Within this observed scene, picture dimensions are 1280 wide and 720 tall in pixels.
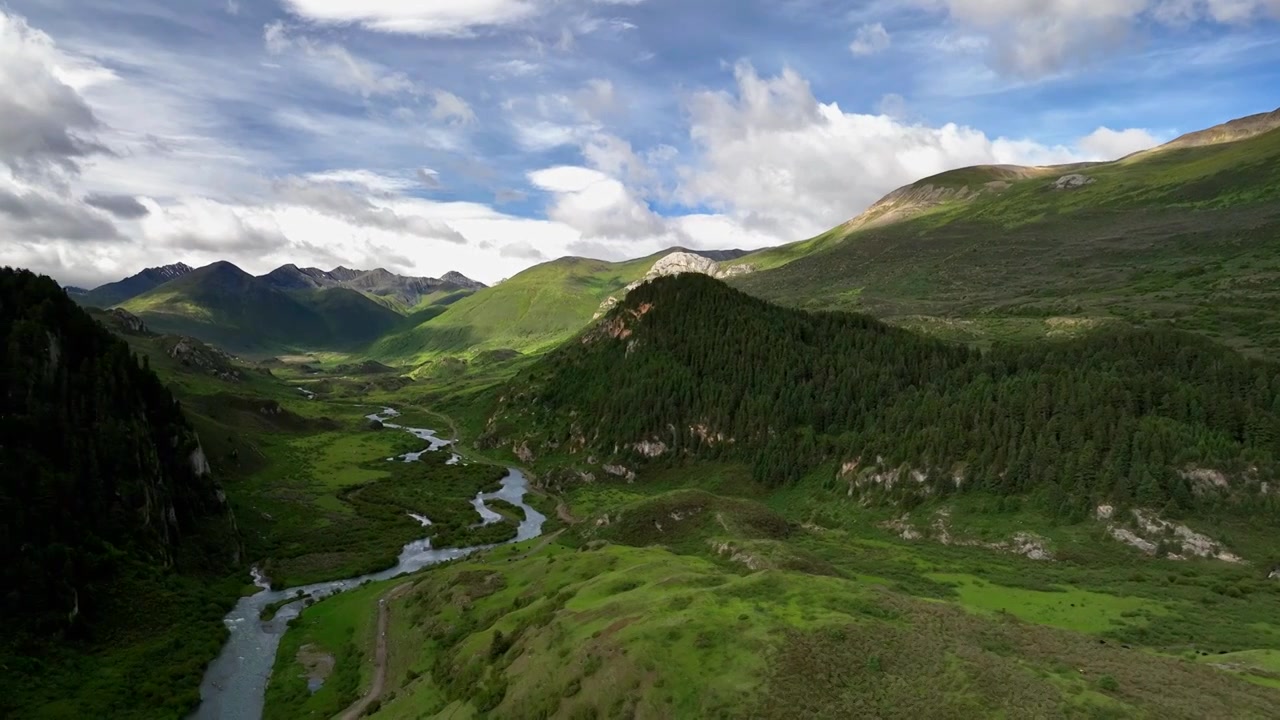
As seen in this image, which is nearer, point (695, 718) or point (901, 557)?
point (695, 718)

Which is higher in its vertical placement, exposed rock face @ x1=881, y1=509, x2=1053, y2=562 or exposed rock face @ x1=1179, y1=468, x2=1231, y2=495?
exposed rock face @ x1=1179, y1=468, x2=1231, y2=495

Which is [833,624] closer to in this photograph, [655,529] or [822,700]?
[822,700]

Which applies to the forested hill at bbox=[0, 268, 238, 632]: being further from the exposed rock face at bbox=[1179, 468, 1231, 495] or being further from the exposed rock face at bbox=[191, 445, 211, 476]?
the exposed rock face at bbox=[1179, 468, 1231, 495]

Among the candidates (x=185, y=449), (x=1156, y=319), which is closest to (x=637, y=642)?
(x=185, y=449)

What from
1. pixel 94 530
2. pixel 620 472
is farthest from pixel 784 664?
pixel 620 472

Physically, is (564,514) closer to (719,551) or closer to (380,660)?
(719,551)

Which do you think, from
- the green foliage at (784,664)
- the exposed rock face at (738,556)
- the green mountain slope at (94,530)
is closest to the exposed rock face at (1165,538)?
the exposed rock face at (738,556)

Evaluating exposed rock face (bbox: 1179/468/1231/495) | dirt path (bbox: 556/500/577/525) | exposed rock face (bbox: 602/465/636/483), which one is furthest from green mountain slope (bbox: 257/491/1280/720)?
exposed rock face (bbox: 602/465/636/483)
